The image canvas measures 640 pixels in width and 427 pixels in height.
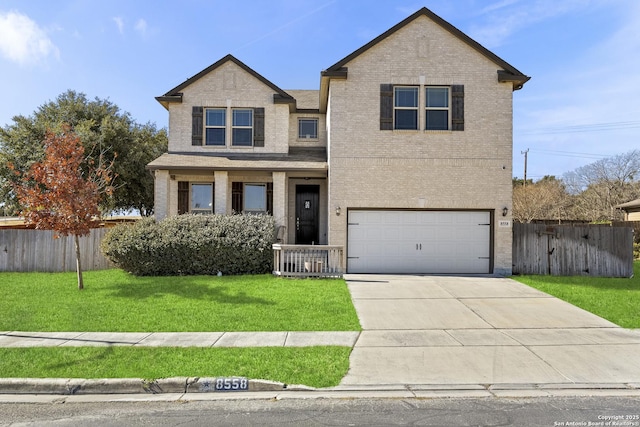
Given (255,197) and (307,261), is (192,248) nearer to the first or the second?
(307,261)

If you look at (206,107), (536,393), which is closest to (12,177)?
(206,107)

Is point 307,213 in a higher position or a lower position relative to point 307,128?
lower

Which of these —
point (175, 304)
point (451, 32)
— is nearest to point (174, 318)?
point (175, 304)

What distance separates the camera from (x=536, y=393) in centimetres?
493

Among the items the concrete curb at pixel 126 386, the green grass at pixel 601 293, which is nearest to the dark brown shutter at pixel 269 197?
the green grass at pixel 601 293

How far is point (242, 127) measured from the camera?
1608 centimetres

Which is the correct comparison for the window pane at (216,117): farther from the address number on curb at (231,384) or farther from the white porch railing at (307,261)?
the address number on curb at (231,384)

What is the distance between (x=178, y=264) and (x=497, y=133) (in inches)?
453

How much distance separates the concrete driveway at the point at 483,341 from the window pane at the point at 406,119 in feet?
19.2

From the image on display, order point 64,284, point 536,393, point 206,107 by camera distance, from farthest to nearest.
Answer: point 206,107
point 64,284
point 536,393

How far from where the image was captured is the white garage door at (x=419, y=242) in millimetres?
13398

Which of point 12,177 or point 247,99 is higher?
point 247,99

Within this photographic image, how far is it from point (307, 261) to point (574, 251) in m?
9.08

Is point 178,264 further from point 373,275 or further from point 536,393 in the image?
point 536,393
